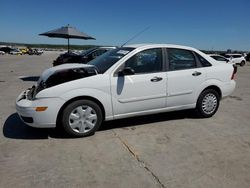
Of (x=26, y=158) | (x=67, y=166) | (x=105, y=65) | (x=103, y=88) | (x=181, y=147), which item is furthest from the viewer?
(x=105, y=65)

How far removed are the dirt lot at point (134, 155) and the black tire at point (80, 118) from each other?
144 mm

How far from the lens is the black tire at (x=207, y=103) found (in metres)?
5.45

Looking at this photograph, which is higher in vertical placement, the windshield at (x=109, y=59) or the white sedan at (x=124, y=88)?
the windshield at (x=109, y=59)

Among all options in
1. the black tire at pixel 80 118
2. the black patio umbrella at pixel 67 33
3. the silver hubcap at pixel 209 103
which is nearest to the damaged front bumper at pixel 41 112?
the black tire at pixel 80 118

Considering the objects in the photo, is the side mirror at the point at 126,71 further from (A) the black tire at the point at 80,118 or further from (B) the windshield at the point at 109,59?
(A) the black tire at the point at 80,118

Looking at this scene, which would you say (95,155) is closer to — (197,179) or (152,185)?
(152,185)

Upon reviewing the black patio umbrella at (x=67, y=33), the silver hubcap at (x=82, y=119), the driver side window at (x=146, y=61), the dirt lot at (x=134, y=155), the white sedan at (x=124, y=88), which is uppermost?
the black patio umbrella at (x=67, y=33)

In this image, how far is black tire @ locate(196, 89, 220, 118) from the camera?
214 inches

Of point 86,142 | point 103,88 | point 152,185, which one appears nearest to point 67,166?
point 86,142

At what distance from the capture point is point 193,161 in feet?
11.6

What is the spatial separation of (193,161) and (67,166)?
169 cm

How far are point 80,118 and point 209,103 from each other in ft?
9.38

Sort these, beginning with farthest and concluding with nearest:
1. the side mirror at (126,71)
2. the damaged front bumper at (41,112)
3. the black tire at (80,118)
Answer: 1. the side mirror at (126,71)
2. the black tire at (80,118)
3. the damaged front bumper at (41,112)

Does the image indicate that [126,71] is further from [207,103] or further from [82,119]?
[207,103]
